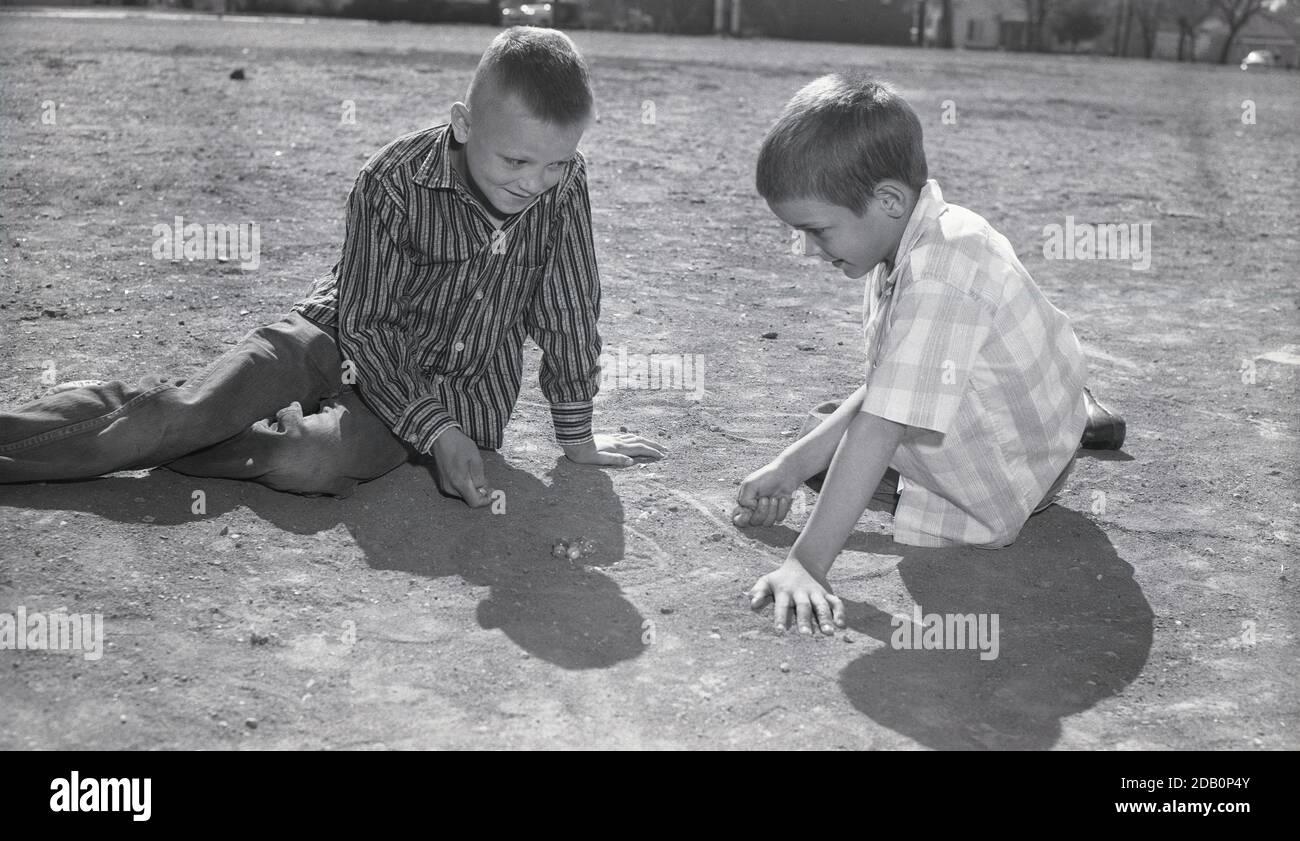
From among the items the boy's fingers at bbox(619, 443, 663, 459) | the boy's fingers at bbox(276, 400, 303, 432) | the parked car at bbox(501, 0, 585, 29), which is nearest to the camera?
the boy's fingers at bbox(276, 400, 303, 432)

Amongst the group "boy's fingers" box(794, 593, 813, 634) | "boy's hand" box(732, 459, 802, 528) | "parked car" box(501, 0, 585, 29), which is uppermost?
"parked car" box(501, 0, 585, 29)

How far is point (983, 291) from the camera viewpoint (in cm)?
297

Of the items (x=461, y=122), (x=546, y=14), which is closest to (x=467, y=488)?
(x=461, y=122)

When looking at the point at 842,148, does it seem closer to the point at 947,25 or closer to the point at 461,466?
the point at 461,466

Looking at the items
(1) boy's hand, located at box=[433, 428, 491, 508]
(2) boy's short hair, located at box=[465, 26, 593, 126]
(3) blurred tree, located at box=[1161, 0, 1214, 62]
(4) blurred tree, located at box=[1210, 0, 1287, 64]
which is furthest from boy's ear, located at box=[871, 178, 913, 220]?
(3) blurred tree, located at box=[1161, 0, 1214, 62]

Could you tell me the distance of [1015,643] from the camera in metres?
2.91

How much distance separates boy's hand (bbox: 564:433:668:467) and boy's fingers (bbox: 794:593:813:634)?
1.10m

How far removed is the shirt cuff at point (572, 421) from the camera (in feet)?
12.4

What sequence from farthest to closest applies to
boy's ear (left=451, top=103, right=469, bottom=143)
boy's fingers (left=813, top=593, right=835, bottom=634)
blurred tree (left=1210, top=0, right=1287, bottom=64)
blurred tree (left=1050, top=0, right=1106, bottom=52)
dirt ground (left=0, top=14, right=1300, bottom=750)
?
blurred tree (left=1210, top=0, right=1287, bottom=64)
blurred tree (left=1050, top=0, right=1106, bottom=52)
boy's ear (left=451, top=103, right=469, bottom=143)
boy's fingers (left=813, top=593, right=835, bottom=634)
dirt ground (left=0, top=14, right=1300, bottom=750)

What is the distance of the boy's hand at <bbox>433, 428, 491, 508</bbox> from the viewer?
3.34 m

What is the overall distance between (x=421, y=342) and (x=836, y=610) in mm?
1501

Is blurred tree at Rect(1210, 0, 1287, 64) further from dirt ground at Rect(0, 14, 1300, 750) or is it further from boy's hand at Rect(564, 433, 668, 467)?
boy's hand at Rect(564, 433, 668, 467)

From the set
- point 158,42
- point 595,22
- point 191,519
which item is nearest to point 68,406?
point 191,519
